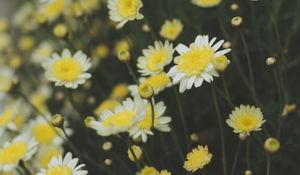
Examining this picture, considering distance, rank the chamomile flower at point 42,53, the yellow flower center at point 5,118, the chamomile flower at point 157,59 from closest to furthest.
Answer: the chamomile flower at point 157,59, the yellow flower center at point 5,118, the chamomile flower at point 42,53

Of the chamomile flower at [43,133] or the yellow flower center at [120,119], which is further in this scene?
the chamomile flower at [43,133]

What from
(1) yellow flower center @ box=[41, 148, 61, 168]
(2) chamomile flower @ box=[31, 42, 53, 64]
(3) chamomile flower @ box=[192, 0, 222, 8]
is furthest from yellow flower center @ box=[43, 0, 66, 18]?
(3) chamomile flower @ box=[192, 0, 222, 8]

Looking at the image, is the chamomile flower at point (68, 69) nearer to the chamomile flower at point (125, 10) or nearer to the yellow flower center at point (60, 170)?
the chamomile flower at point (125, 10)

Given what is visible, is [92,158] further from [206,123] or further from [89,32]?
[89,32]

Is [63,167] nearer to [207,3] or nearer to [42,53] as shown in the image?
[207,3]

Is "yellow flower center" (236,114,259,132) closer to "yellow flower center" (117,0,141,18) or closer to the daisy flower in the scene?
the daisy flower

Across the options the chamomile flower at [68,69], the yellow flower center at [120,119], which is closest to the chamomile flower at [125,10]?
the chamomile flower at [68,69]
